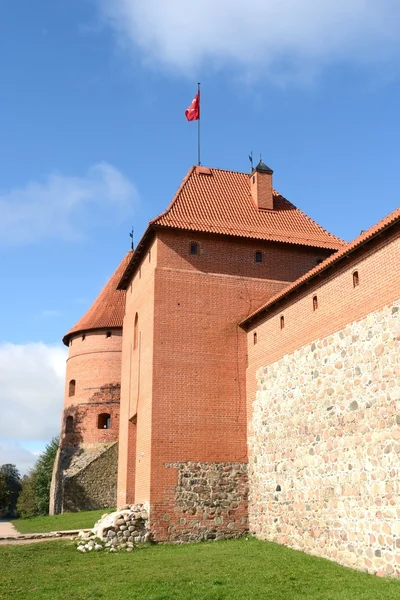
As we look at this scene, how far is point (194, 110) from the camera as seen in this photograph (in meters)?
20.1

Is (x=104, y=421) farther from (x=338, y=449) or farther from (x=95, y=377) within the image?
(x=338, y=449)

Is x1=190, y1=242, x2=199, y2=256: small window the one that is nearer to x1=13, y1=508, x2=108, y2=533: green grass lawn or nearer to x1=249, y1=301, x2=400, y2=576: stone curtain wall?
x1=249, y1=301, x2=400, y2=576: stone curtain wall

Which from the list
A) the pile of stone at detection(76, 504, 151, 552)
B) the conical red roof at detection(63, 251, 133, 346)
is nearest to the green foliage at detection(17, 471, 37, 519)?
the conical red roof at detection(63, 251, 133, 346)

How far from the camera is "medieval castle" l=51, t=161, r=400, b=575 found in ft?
33.2

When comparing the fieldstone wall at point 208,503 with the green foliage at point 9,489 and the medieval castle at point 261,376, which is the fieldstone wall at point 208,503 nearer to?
the medieval castle at point 261,376

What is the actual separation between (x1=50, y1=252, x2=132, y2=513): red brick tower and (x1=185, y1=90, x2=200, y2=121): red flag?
1119 cm

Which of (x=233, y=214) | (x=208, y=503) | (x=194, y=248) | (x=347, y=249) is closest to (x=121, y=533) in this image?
(x=208, y=503)

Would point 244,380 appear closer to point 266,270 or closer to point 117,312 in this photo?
point 266,270

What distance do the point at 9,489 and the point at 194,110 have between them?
1966 inches

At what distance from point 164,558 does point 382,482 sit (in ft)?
15.9

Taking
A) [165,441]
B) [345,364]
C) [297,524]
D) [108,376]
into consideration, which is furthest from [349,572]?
[108,376]

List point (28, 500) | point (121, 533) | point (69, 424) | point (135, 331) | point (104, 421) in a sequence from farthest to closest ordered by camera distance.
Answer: point (28, 500) → point (69, 424) → point (104, 421) → point (135, 331) → point (121, 533)

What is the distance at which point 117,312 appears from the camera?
28.7 metres

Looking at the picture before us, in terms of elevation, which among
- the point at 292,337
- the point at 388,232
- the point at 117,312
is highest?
the point at 117,312
